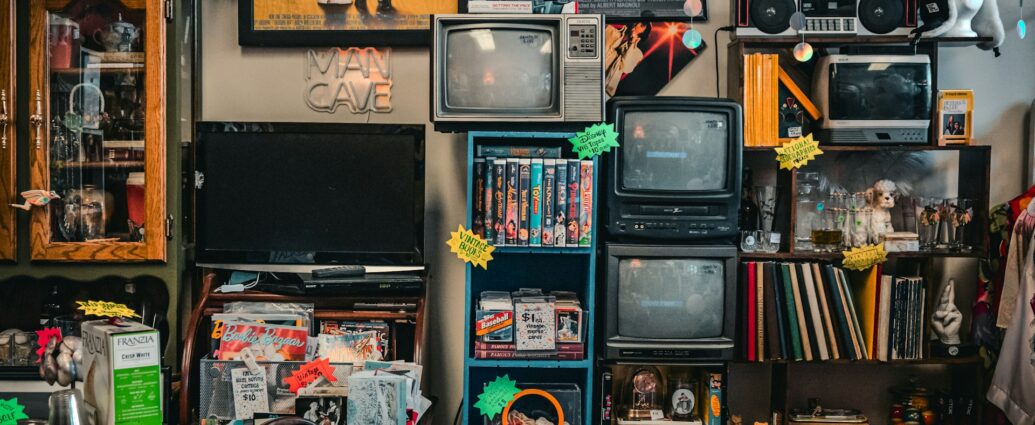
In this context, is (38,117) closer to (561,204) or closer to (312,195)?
(312,195)

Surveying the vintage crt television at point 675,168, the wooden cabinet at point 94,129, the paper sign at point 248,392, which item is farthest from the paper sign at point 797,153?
the wooden cabinet at point 94,129

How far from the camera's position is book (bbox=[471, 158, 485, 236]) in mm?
2553

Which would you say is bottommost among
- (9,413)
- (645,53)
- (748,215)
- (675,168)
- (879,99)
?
(9,413)

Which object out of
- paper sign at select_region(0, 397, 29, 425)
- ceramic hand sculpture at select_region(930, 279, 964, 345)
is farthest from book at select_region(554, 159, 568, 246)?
paper sign at select_region(0, 397, 29, 425)

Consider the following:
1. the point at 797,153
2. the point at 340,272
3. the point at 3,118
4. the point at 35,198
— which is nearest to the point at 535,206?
the point at 340,272

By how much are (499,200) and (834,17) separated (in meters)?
1.28

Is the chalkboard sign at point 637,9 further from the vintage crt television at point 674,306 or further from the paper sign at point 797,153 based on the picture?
the vintage crt television at point 674,306

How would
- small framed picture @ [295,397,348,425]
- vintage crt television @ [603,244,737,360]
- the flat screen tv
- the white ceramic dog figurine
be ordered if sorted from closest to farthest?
small framed picture @ [295,397,348,425] < vintage crt television @ [603,244,737,360] < the flat screen tv < the white ceramic dog figurine

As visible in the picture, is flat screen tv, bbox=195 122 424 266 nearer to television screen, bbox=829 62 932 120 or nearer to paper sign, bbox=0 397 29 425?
paper sign, bbox=0 397 29 425

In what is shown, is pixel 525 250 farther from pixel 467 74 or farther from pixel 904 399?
pixel 904 399

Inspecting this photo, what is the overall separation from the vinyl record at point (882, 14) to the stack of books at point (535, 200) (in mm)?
1084

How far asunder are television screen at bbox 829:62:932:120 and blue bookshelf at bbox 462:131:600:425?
853 mm

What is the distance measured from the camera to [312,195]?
2730 millimetres

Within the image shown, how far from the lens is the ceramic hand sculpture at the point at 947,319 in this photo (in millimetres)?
2838
